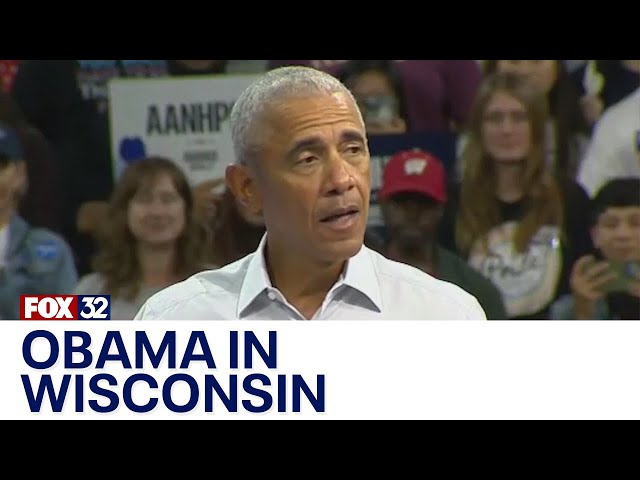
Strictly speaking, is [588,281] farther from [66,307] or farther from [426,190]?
[66,307]

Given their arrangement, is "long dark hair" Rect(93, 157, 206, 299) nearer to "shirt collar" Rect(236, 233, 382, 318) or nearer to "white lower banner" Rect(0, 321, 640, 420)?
"white lower banner" Rect(0, 321, 640, 420)

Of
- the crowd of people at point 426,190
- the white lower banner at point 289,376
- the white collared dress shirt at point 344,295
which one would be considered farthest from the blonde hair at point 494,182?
the white collared dress shirt at point 344,295

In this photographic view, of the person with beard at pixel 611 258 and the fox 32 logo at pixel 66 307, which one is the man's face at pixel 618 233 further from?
the fox 32 logo at pixel 66 307

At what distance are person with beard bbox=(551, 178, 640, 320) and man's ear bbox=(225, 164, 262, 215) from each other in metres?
0.92

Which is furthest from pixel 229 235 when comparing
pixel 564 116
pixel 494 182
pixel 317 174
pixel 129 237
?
pixel 564 116

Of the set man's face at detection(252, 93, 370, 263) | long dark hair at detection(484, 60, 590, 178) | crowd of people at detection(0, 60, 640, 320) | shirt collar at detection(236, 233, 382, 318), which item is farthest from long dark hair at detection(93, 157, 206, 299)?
long dark hair at detection(484, 60, 590, 178)

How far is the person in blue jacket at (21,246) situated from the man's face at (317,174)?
2.37 feet

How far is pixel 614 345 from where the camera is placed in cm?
287

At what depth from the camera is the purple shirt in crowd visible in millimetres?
2900

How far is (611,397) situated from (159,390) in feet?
3.15

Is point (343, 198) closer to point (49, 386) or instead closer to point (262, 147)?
point (262, 147)

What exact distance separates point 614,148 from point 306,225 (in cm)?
98

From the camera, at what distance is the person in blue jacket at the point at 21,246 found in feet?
9.61
